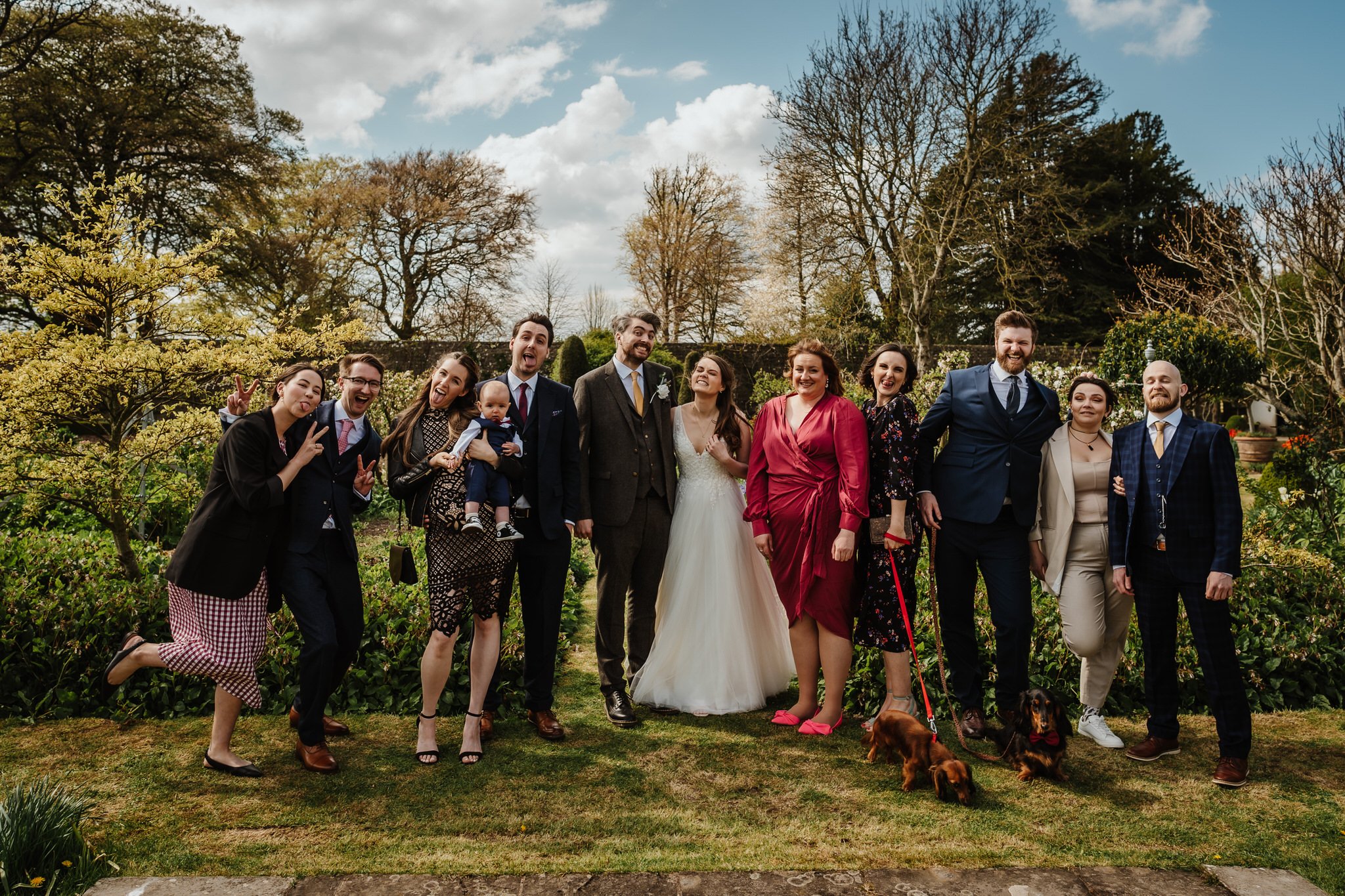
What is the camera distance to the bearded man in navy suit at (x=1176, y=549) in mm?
3475

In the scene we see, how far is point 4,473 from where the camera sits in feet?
15.8

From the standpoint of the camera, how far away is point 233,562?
10.9ft

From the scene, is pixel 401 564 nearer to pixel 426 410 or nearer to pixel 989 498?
pixel 426 410

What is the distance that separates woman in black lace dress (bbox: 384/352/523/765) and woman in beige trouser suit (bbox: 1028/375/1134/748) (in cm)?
263

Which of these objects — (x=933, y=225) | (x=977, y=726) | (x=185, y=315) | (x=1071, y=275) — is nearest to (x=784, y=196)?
(x=933, y=225)

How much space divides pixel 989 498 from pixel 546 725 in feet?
8.11

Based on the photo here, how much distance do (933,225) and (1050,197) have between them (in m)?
2.91

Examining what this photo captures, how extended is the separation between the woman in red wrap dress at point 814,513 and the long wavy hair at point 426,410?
153cm

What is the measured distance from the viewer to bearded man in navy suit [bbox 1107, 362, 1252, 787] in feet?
11.4

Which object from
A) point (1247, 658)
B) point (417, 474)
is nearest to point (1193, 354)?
point (1247, 658)

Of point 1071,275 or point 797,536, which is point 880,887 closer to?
point 797,536

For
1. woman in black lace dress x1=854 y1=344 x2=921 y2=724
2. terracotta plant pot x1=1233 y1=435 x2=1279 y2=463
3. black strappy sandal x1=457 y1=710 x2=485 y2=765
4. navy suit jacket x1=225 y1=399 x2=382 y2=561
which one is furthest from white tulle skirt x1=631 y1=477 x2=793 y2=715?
terracotta plant pot x1=1233 y1=435 x2=1279 y2=463

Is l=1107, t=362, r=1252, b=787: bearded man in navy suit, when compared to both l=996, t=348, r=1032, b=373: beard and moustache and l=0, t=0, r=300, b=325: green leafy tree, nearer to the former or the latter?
l=996, t=348, r=1032, b=373: beard and moustache

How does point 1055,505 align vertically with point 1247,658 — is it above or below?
above
